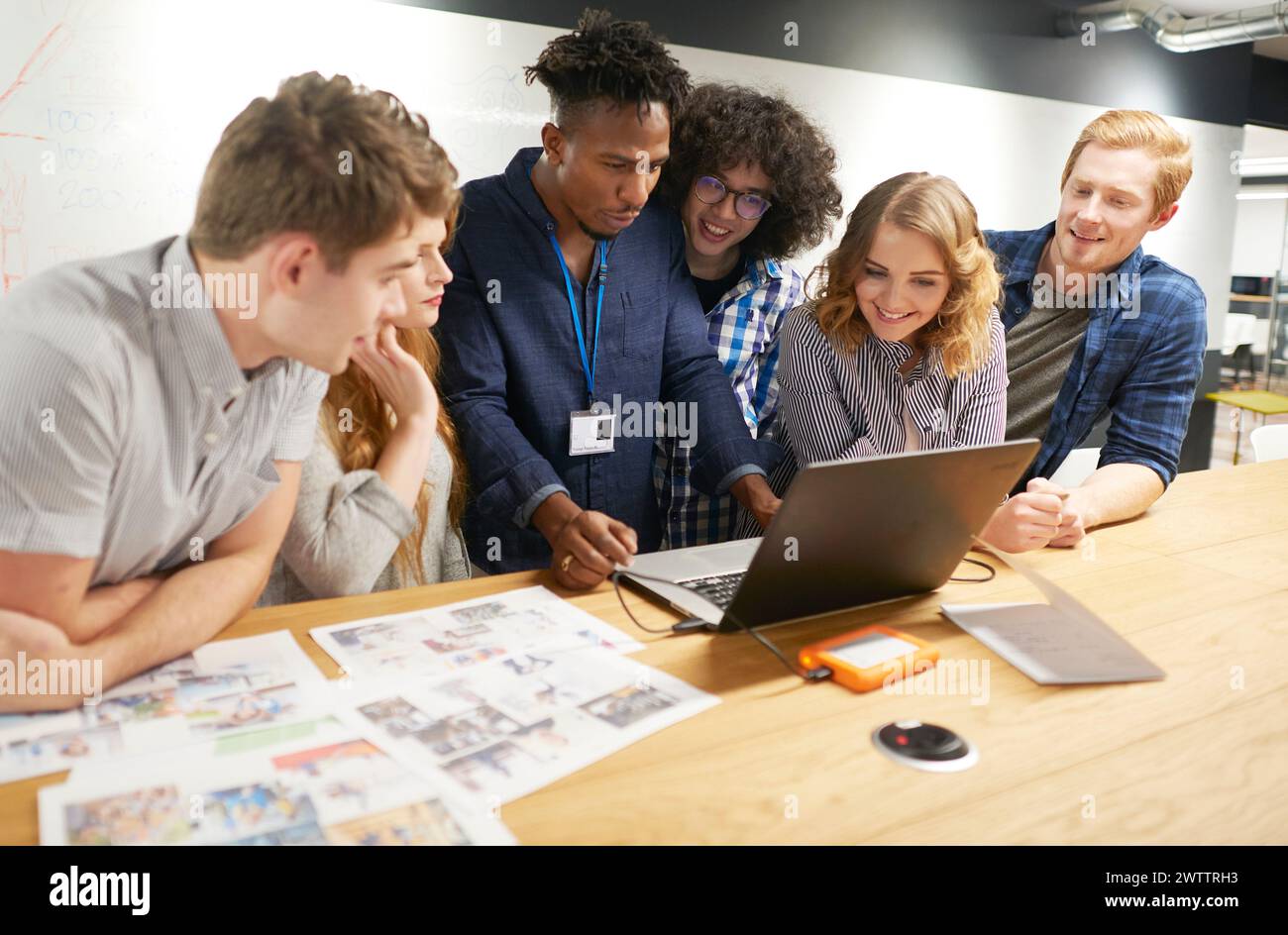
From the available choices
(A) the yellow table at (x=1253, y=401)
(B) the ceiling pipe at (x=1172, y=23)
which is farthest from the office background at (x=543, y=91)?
(A) the yellow table at (x=1253, y=401)

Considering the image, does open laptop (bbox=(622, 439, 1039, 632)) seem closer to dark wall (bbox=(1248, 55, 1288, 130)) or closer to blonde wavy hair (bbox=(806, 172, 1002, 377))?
blonde wavy hair (bbox=(806, 172, 1002, 377))

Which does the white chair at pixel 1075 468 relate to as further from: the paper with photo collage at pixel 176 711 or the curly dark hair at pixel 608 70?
the paper with photo collage at pixel 176 711

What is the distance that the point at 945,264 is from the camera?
210cm

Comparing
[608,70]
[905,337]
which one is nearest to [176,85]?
[608,70]

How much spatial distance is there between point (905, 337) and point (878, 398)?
0.15 m

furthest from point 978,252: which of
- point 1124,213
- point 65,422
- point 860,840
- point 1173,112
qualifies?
point 1173,112

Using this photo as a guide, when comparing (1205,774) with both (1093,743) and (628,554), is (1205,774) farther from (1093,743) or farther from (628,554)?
(628,554)

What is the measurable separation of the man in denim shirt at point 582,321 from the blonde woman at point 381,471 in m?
0.13

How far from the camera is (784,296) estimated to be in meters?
2.53

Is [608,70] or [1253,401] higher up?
[608,70]

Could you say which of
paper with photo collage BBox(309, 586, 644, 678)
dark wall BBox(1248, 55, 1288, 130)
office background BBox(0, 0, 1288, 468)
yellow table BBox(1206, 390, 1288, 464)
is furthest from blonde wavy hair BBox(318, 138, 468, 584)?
dark wall BBox(1248, 55, 1288, 130)

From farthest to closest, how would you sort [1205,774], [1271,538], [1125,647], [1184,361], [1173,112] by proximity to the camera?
[1173,112], [1184,361], [1271,538], [1125,647], [1205,774]

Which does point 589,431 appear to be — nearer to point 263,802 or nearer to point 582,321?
point 582,321

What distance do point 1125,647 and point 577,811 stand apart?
869 mm
